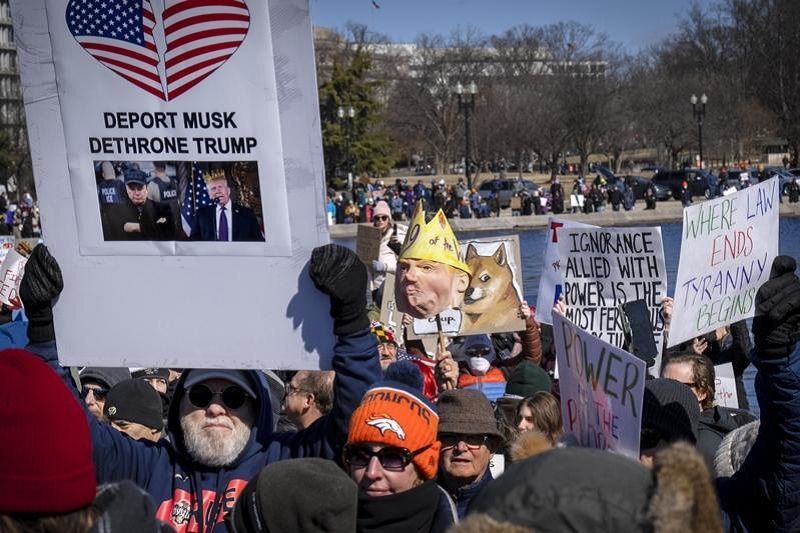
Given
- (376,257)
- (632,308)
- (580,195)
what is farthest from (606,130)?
(632,308)

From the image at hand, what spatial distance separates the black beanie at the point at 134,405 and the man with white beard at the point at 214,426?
1535 mm

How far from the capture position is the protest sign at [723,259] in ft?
16.9

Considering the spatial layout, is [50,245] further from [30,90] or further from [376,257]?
[376,257]

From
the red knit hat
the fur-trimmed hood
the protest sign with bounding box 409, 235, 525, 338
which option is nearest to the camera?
the fur-trimmed hood

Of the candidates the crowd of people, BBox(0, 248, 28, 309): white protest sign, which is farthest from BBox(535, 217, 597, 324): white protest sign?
BBox(0, 248, 28, 309): white protest sign

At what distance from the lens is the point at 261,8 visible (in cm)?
309


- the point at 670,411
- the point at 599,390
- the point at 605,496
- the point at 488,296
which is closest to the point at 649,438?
the point at 670,411

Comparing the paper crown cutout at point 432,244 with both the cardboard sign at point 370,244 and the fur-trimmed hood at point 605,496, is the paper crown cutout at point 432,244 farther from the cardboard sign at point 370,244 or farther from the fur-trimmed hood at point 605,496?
the cardboard sign at point 370,244

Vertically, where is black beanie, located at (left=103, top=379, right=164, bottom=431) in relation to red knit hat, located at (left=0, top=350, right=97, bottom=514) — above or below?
→ below

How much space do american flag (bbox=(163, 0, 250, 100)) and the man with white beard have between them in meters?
0.57

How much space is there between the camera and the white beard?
3.33 meters

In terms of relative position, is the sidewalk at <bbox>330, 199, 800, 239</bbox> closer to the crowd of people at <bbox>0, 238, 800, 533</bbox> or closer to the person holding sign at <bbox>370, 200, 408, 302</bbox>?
the person holding sign at <bbox>370, 200, 408, 302</bbox>

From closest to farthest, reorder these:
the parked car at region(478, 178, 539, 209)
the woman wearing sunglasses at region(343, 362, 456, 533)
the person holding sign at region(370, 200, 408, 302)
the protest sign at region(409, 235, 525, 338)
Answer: the woman wearing sunglasses at region(343, 362, 456, 533) < the protest sign at region(409, 235, 525, 338) < the person holding sign at region(370, 200, 408, 302) < the parked car at region(478, 178, 539, 209)

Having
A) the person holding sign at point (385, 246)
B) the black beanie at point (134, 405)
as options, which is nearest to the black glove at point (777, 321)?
the black beanie at point (134, 405)
